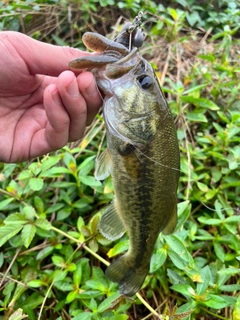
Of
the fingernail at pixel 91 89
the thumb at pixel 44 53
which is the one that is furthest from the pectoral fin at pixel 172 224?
the thumb at pixel 44 53

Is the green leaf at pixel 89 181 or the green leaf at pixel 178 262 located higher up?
the green leaf at pixel 89 181

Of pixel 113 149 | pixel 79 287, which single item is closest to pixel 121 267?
pixel 79 287

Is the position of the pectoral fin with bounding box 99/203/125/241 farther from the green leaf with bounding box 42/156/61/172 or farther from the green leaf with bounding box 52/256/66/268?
the green leaf with bounding box 42/156/61/172

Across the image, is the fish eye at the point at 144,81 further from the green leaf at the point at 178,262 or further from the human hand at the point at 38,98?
the green leaf at the point at 178,262

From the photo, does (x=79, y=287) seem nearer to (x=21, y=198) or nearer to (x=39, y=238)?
(x=39, y=238)

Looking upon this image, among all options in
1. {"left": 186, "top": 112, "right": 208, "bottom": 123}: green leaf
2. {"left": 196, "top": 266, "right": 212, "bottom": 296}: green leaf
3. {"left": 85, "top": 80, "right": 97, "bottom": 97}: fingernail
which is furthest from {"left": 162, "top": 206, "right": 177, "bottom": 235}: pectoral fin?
{"left": 186, "top": 112, "right": 208, "bottom": 123}: green leaf

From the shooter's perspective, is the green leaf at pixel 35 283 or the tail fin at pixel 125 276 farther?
the green leaf at pixel 35 283
